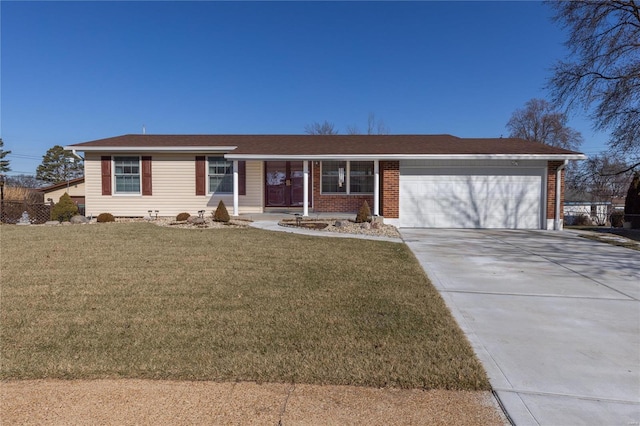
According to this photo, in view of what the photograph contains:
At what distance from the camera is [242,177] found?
51.3 feet

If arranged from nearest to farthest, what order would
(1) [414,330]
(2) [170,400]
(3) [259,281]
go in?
1. (2) [170,400]
2. (1) [414,330]
3. (3) [259,281]

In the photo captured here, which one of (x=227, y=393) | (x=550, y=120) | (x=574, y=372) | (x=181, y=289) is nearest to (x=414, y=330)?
(x=574, y=372)

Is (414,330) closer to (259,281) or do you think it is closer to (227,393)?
(227,393)

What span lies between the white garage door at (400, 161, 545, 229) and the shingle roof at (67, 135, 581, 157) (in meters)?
0.69

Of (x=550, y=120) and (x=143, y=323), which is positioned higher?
(x=550, y=120)

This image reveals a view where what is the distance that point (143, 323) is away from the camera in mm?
4047

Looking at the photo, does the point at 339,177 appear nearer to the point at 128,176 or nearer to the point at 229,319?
the point at 128,176

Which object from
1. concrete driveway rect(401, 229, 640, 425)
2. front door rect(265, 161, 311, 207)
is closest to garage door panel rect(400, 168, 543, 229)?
front door rect(265, 161, 311, 207)

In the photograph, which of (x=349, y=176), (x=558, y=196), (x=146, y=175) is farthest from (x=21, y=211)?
(x=558, y=196)

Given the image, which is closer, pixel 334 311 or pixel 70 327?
pixel 70 327

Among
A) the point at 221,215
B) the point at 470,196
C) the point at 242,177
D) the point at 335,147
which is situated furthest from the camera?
the point at 242,177

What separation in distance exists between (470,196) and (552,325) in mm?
10499

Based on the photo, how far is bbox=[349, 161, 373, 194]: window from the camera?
52.1 feet

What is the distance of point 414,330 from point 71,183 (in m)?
37.7
